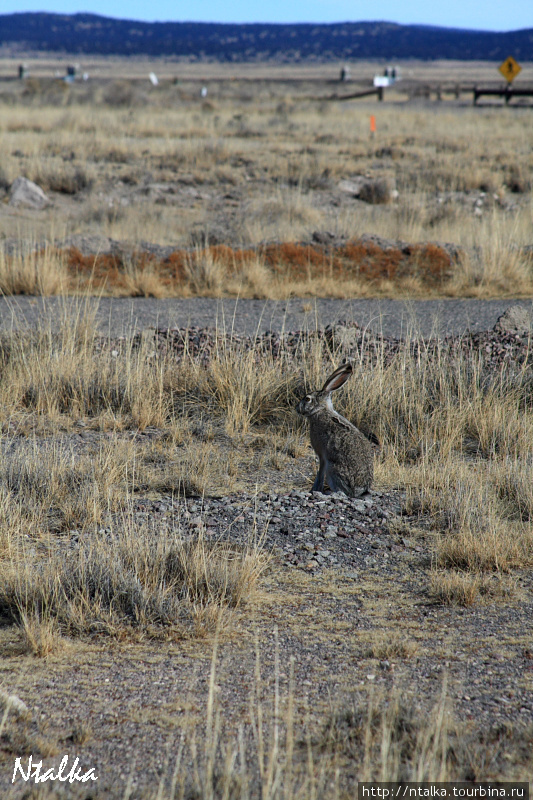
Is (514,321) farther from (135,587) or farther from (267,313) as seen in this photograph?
(135,587)

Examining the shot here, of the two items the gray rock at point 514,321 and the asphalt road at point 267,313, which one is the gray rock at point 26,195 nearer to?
the asphalt road at point 267,313

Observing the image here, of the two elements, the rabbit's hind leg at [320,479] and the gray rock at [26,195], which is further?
the gray rock at [26,195]

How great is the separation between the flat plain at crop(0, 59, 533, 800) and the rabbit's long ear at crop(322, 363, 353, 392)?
2.25ft

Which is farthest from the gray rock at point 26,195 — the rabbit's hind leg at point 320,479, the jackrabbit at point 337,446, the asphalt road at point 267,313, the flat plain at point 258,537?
the rabbit's hind leg at point 320,479

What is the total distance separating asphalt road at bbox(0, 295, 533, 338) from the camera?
28.9ft

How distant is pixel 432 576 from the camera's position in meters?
3.92

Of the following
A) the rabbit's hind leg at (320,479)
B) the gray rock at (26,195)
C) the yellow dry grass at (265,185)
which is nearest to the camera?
the rabbit's hind leg at (320,479)

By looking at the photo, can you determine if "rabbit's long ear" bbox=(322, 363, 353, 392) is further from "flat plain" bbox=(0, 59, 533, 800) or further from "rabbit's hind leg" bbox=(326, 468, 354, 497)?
"flat plain" bbox=(0, 59, 533, 800)

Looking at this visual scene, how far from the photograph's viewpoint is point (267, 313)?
9883mm

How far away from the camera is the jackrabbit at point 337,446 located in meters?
4.68

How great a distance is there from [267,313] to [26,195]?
10258 mm

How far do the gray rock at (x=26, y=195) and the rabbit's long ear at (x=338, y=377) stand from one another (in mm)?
14561

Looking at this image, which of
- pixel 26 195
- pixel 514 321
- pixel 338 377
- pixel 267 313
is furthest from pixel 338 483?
pixel 26 195

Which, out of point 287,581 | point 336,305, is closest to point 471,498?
point 287,581
